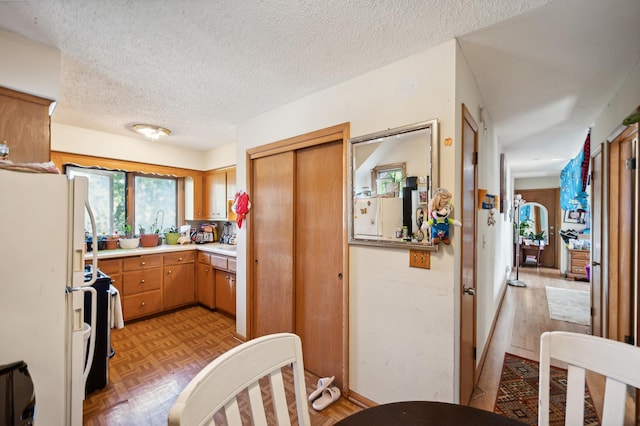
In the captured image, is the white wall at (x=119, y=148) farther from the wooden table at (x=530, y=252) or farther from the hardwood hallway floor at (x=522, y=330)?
the wooden table at (x=530, y=252)

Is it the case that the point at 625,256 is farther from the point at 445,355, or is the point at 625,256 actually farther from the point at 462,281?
the point at 445,355

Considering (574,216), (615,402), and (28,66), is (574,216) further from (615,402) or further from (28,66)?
(28,66)

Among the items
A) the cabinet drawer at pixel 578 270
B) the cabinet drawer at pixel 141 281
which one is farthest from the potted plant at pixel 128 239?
the cabinet drawer at pixel 578 270

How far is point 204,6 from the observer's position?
4.30ft

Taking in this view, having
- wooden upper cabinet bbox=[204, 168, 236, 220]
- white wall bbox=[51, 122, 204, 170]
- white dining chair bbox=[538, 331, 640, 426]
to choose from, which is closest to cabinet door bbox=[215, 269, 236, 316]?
wooden upper cabinet bbox=[204, 168, 236, 220]

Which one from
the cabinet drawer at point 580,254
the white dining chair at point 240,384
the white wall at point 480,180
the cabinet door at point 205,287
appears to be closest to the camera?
the white dining chair at point 240,384

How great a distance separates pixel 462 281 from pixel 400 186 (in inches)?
28.0

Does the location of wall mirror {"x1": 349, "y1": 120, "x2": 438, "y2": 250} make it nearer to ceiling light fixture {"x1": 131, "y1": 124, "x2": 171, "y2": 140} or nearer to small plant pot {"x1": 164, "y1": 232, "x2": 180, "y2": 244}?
ceiling light fixture {"x1": 131, "y1": 124, "x2": 171, "y2": 140}

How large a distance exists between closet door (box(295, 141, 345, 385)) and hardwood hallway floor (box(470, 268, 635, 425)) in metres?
1.13

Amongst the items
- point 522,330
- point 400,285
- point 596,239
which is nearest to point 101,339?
point 400,285

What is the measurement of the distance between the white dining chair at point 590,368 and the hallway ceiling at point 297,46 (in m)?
1.50

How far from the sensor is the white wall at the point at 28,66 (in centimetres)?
155

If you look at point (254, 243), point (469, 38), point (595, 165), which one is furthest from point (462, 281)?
point (595, 165)

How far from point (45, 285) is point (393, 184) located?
6.22 ft
